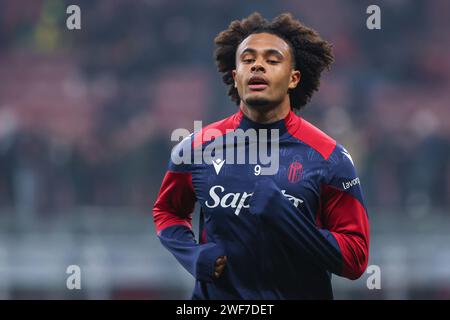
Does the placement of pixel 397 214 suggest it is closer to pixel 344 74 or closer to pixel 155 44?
pixel 344 74

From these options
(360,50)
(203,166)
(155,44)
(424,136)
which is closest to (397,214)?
(424,136)

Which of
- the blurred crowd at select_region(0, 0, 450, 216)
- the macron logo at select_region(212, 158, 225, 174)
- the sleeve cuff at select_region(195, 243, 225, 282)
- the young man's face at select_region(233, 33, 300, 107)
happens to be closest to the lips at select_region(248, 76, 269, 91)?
the young man's face at select_region(233, 33, 300, 107)

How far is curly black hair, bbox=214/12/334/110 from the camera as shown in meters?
4.55

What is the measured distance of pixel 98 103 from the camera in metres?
14.7

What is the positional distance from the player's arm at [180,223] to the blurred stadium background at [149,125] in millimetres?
5102

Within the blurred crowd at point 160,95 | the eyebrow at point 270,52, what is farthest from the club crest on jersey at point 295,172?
the blurred crowd at point 160,95

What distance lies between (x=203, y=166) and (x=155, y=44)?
11388 mm

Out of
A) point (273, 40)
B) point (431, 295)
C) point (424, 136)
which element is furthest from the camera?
point (424, 136)

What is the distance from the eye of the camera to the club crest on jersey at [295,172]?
14.4ft

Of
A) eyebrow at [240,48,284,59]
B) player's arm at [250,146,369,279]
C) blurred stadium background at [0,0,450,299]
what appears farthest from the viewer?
blurred stadium background at [0,0,450,299]

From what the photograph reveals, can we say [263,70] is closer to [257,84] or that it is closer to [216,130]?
[257,84]

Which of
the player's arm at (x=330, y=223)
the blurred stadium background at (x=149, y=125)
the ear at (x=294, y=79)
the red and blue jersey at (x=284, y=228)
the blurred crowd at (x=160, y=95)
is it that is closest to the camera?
the player's arm at (x=330, y=223)

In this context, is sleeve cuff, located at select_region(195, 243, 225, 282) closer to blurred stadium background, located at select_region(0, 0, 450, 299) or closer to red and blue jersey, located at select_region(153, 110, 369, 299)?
red and blue jersey, located at select_region(153, 110, 369, 299)

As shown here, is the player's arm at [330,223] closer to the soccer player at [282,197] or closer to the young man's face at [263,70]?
the soccer player at [282,197]
